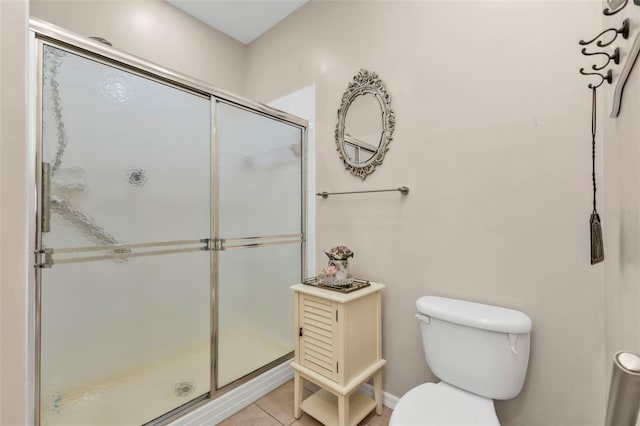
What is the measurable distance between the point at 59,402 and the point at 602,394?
7.17 ft

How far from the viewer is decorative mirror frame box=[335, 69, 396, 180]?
1.75 meters

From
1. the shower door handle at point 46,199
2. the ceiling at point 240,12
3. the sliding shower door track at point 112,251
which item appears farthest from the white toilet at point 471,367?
the ceiling at point 240,12

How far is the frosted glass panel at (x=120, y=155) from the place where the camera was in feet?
4.00

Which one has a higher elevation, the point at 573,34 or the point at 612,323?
the point at 573,34

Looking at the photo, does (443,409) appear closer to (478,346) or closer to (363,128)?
(478,346)

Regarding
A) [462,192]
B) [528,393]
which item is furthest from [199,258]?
[528,393]

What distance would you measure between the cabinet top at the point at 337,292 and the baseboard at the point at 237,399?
72 cm

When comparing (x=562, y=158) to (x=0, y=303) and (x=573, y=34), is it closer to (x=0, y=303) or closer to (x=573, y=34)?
(x=573, y=34)

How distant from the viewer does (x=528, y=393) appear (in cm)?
130

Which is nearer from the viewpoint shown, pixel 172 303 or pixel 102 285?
pixel 102 285

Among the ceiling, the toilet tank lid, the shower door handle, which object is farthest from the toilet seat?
the ceiling

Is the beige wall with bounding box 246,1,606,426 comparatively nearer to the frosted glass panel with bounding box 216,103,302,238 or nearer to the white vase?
the white vase

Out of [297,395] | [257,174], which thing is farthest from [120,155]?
[297,395]

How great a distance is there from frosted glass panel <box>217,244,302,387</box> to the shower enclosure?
0.01 m
